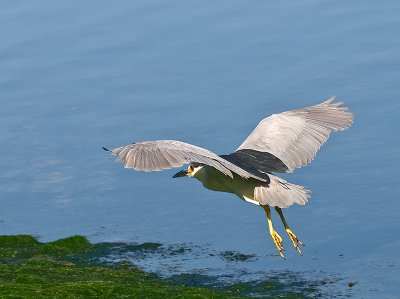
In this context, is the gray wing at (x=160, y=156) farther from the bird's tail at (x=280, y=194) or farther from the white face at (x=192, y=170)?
the white face at (x=192, y=170)

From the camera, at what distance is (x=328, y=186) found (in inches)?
479

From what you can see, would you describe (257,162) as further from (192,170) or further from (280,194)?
(192,170)

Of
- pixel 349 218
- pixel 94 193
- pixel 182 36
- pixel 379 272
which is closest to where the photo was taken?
pixel 379 272

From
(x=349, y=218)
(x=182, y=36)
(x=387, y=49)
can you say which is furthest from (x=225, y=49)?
(x=349, y=218)

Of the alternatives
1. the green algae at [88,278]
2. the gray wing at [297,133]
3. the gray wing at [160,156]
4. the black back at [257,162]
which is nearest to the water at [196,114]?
the green algae at [88,278]

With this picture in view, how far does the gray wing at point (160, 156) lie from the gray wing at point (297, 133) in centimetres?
151

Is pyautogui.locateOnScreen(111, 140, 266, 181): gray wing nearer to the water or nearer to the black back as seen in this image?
the black back

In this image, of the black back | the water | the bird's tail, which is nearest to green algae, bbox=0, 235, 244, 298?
the water

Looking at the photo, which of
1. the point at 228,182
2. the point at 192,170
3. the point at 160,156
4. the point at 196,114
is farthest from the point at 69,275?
the point at 196,114

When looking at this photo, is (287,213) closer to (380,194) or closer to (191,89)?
(380,194)

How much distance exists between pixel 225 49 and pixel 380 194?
14.8 feet

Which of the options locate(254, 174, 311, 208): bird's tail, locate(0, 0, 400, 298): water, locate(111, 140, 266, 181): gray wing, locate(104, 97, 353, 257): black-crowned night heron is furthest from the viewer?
locate(0, 0, 400, 298): water

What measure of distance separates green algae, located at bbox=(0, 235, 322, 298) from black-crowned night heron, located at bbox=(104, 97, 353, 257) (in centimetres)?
69

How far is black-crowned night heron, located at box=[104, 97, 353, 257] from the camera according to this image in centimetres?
834
